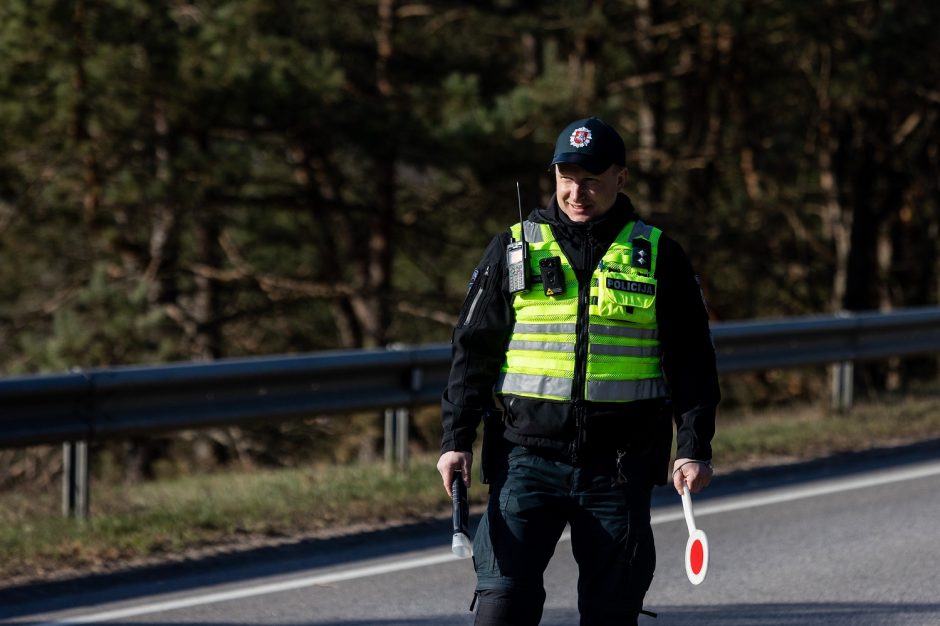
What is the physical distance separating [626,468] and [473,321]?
0.54 metres

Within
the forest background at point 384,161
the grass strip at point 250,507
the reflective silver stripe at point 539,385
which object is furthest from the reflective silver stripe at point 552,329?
the forest background at point 384,161

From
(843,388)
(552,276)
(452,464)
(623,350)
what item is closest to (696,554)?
(623,350)

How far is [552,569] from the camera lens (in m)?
6.10

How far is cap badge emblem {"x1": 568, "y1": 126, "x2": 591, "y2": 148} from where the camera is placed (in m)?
3.60

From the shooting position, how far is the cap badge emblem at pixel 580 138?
3.60 meters

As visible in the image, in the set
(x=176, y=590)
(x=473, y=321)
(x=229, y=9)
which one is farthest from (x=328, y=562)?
(x=229, y=9)

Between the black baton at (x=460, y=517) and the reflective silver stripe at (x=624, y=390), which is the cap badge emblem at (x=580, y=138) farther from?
the black baton at (x=460, y=517)

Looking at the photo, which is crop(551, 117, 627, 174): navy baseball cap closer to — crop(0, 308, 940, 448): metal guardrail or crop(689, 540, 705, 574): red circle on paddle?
crop(689, 540, 705, 574): red circle on paddle

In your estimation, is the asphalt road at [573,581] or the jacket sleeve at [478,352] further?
the asphalt road at [573,581]

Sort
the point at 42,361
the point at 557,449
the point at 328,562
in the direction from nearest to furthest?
the point at 557,449 < the point at 328,562 < the point at 42,361

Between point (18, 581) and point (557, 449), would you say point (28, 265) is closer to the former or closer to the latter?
point (18, 581)

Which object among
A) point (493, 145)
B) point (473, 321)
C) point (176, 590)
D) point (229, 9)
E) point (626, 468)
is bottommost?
point (176, 590)

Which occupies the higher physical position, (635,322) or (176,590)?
(635,322)

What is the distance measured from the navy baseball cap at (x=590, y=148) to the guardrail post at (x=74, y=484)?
421 cm
